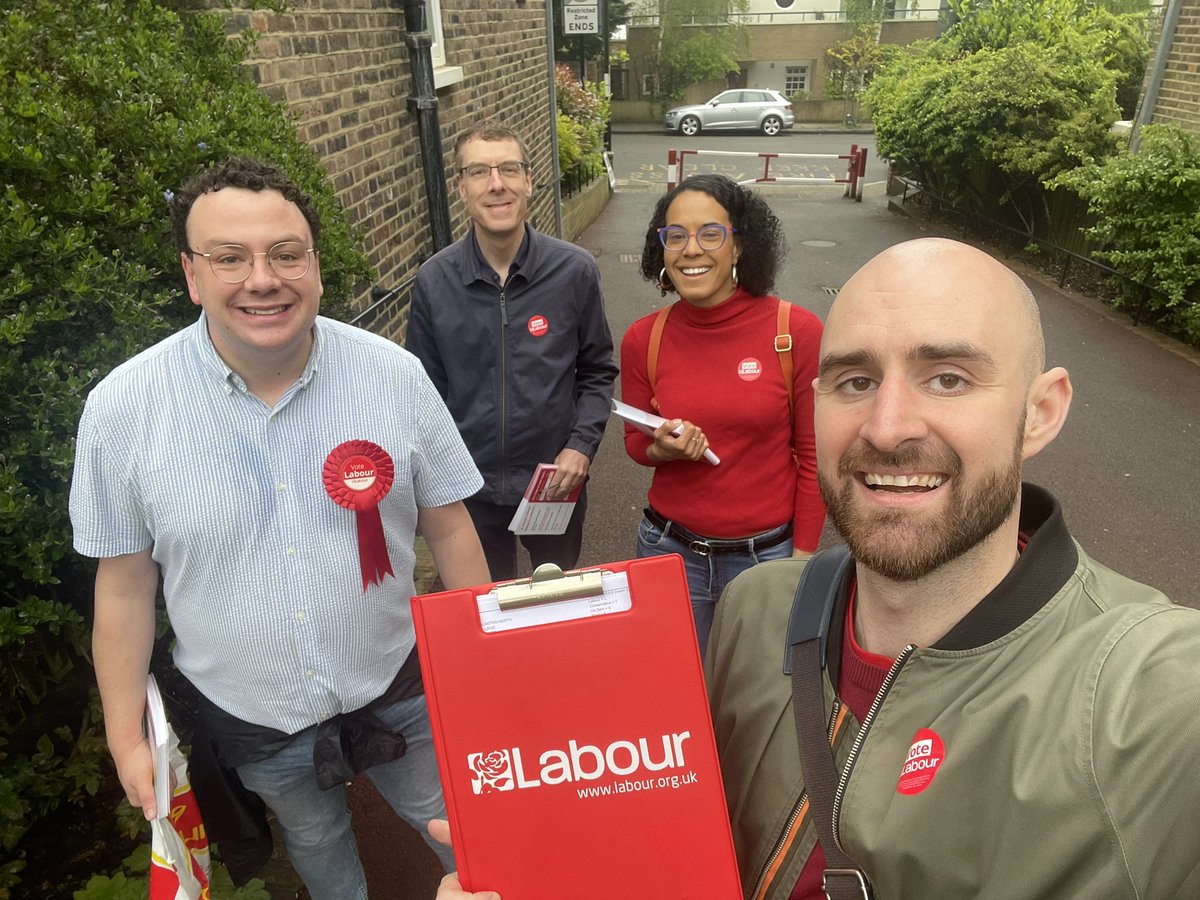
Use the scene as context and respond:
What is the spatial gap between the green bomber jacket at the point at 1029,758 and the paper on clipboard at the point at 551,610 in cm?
36

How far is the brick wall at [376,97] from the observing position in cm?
395

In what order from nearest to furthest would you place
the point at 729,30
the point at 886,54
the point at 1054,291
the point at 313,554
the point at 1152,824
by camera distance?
the point at 1152,824 < the point at 313,554 < the point at 1054,291 < the point at 886,54 < the point at 729,30

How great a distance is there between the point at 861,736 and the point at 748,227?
1.89 metres

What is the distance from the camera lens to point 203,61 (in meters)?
2.71

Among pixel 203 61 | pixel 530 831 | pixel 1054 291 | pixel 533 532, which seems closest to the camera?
pixel 530 831

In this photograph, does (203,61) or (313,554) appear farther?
(203,61)

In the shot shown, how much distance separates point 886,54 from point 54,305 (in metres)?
40.8

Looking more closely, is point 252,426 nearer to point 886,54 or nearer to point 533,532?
point 533,532

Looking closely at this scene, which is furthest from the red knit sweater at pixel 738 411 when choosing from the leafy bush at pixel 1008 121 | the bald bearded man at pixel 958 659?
the leafy bush at pixel 1008 121

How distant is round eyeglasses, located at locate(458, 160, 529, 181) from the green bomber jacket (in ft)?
7.58

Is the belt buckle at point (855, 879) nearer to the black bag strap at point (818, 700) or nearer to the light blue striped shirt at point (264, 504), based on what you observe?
the black bag strap at point (818, 700)

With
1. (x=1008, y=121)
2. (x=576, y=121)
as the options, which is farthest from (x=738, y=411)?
(x=576, y=121)

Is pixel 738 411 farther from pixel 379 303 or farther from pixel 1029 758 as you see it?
pixel 379 303

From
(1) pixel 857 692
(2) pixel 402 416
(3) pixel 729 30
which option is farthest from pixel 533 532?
(3) pixel 729 30
